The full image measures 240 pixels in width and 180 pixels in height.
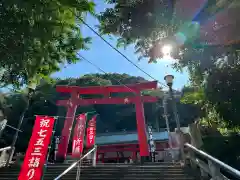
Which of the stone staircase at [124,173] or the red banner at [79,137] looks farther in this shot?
the red banner at [79,137]

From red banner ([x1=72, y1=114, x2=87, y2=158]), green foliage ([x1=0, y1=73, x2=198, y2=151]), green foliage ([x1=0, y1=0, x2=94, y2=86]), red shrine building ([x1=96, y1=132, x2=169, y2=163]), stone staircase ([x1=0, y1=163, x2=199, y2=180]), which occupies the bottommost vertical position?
stone staircase ([x1=0, y1=163, x2=199, y2=180])

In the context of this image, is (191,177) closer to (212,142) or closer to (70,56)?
(70,56)

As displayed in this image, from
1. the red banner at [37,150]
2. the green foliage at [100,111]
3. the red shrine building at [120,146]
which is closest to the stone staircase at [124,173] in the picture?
the red banner at [37,150]

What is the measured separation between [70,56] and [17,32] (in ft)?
6.58

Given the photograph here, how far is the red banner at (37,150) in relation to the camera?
4258 mm

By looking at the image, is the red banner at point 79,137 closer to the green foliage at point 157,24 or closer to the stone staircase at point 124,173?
the stone staircase at point 124,173

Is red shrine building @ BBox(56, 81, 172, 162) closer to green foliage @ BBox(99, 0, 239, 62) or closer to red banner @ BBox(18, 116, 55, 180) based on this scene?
green foliage @ BBox(99, 0, 239, 62)

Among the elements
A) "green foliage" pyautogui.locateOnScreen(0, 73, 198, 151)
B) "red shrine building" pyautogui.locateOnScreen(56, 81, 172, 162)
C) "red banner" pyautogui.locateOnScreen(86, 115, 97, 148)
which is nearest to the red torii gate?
"red shrine building" pyautogui.locateOnScreen(56, 81, 172, 162)

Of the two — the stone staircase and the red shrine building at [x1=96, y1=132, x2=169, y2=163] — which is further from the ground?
the red shrine building at [x1=96, y1=132, x2=169, y2=163]

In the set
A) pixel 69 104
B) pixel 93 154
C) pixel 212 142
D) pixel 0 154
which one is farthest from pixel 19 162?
pixel 212 142

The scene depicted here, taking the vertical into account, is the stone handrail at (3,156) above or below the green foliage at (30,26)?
below

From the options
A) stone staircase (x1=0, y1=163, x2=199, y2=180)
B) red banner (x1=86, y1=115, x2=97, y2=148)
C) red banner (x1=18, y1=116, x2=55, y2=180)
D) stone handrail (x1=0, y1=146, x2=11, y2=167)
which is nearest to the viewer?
red banner (x1=18, y1=116, x2=55, y2=180)

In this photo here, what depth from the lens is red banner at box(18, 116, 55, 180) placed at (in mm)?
4258

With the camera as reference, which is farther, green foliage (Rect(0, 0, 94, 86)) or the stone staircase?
the stone staircase
